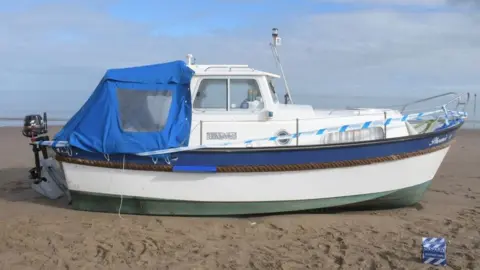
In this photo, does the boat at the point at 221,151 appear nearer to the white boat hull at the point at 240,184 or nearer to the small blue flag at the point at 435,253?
the white boat hull at the point at 240,184

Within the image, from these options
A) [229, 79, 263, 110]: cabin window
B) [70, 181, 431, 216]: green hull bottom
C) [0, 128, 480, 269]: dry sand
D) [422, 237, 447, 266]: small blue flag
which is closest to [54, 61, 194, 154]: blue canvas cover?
[229, 79, 263, 110]: cabin window

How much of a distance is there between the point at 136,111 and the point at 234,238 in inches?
97.4

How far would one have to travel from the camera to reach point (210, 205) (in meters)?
7.50

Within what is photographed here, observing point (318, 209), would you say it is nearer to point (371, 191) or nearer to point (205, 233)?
point (371, 191)

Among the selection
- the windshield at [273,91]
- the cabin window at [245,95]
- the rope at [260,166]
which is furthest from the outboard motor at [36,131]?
the windshield at [273,91]

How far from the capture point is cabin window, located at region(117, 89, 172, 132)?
7.56 meters

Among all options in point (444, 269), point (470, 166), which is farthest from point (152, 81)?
point (470, 166)

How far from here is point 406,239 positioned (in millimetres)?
6406

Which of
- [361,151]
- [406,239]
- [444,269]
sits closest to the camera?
[444,269]

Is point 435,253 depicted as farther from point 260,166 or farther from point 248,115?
point 248,115

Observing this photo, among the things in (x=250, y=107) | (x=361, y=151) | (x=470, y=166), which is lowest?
(x=470, y=166)

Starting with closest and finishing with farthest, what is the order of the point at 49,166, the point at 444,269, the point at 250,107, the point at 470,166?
the point at 444,269, the point at 250,107, the point at 49,166, the point at 470,166

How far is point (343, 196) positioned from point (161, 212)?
108 inches

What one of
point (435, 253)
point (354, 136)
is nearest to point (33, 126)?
point (354, 136)
